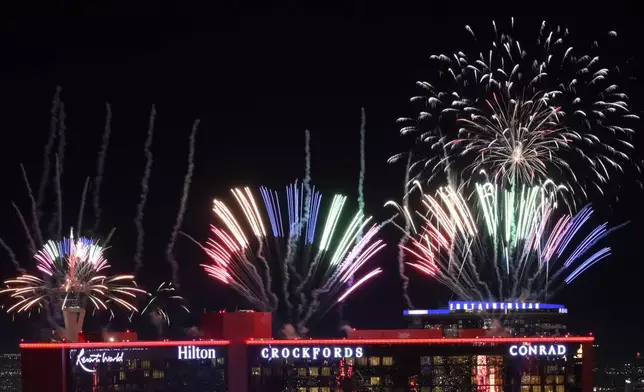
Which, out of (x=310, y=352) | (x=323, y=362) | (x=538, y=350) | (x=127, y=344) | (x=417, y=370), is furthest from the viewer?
(x=538, y=350)

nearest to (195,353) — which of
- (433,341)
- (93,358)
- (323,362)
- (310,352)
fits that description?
(93,358)

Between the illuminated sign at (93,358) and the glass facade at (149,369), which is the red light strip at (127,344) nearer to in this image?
the glass facade at (149,369)

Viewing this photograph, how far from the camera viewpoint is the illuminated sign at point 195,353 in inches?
3691

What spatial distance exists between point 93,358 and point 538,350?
1604 inches

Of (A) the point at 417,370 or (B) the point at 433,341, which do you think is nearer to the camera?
(B) the point at 433,341

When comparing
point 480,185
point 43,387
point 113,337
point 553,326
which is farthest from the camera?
point 553,326

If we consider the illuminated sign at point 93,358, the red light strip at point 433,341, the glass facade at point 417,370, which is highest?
the red light strip at point 433,341

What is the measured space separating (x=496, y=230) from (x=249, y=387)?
91.1ft

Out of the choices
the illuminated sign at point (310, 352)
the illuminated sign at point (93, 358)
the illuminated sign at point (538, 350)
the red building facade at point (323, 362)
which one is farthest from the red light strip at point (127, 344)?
the illuminated sign at point (538, 350)

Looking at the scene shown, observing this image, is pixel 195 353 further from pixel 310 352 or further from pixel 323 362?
pixel 323 362

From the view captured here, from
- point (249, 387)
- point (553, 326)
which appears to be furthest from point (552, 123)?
point (553, 326)

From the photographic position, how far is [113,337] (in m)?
93.9

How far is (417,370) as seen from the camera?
317ft

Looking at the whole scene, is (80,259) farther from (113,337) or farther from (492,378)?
(492,378)
